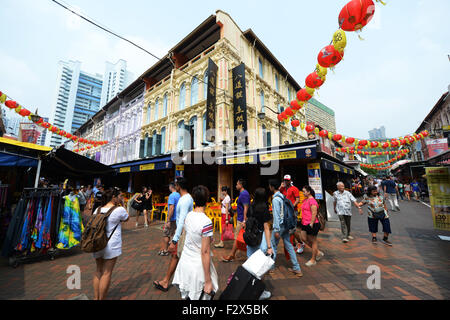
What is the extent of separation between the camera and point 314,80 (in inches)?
221

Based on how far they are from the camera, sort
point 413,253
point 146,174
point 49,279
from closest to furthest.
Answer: point 49,279
point 413,253
point 146,174

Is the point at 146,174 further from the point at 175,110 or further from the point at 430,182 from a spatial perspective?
the point at 430,182

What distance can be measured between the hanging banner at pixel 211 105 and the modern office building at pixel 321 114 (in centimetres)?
6254

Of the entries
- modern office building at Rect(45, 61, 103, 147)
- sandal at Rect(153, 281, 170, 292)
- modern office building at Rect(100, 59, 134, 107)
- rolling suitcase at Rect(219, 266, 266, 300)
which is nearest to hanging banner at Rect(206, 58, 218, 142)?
sandal at Rect(153, 281, 170, 292)

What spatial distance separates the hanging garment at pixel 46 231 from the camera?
157 inches

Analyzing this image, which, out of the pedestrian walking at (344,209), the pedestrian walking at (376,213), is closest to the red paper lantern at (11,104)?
the pedestrian walking at (344,209)

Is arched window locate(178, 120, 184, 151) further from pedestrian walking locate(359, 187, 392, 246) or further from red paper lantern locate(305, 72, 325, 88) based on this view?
pedestrian walking locate(359, 187, 392, 246)

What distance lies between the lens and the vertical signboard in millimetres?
6836

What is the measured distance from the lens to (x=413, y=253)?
4059mm

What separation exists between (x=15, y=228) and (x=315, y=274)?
20.9ft

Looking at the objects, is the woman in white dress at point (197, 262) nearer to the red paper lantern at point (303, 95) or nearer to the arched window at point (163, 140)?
the red paper lantern at point (303, 95)

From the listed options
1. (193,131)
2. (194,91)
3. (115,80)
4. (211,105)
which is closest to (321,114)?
(194,91)
